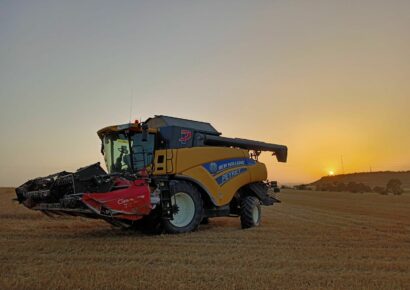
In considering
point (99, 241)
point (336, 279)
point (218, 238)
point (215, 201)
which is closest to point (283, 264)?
point (336, 279)

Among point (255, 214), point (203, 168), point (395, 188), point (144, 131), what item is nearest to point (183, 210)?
point (203, 168)

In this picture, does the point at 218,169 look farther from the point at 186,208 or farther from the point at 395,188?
the point at 395,188

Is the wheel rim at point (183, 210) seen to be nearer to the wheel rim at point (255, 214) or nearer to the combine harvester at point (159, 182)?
the combine harvester at point (159, 182)

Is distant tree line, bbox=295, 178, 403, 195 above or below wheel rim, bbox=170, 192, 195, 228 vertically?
above

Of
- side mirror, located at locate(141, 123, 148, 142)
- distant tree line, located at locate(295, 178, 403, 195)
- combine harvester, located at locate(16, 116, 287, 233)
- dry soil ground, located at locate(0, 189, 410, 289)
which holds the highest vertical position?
distant tree line, located at locate(295, 178, 403, 195)

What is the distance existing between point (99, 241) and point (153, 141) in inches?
112

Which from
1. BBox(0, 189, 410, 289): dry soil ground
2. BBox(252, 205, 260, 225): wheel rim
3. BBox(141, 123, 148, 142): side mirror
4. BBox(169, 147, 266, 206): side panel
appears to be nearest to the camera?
BBox(0, 189, 410, 289): dry soil ground

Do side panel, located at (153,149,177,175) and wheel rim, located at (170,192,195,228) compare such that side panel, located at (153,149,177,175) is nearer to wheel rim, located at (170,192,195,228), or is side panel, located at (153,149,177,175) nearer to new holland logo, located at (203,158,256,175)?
wheel rim, located at (170,192,195,228)

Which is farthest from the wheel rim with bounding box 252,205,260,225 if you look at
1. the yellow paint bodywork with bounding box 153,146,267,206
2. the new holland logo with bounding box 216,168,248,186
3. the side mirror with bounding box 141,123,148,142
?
the side mirror with bounding box 141,123,148,142

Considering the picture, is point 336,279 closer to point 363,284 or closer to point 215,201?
point 363,284

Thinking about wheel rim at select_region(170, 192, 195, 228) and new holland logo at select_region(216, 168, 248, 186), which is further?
new holland logo at select_region(216, 168, 248, 186)

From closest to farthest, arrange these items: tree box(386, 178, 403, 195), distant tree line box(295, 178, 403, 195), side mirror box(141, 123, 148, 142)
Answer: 1. side mirror box(141, 123, 148, 142)
2. tree box(386, 178, 403, 195)
3. distant tree line box(295, 178, 403, 195)

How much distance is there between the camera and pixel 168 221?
9602 mm

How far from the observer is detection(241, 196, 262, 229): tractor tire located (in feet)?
37.8
